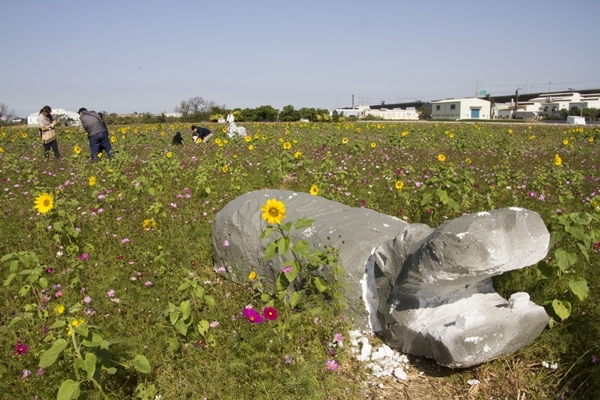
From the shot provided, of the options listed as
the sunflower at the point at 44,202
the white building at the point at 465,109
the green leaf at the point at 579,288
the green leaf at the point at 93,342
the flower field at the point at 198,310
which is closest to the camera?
the green leaf at the point at 93,342

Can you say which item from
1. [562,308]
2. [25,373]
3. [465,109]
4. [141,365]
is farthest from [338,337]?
[465,109]

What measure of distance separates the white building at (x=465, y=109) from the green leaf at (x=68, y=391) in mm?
77434

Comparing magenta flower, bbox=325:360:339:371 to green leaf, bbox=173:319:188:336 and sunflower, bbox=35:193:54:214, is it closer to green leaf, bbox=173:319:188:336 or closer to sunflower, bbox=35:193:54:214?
green leaf, bbox=173:319:188:336

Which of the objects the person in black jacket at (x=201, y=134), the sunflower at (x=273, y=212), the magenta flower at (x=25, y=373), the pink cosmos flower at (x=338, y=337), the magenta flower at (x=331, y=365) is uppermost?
the person in black jacket at (x=201, y=134)

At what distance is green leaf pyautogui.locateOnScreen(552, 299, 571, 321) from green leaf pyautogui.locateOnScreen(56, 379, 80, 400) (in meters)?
2.80

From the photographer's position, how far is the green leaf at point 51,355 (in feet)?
6.84

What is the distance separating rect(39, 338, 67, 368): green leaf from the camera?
6.84 ft

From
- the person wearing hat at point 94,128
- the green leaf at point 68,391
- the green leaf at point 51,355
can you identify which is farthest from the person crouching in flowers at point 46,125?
the green leaf at point 68,391

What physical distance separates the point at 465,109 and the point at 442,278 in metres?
77.2

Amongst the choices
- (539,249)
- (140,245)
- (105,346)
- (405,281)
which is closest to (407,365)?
(405,281)

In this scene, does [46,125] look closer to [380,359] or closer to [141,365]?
[141,365]

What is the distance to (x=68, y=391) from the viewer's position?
2.09 meters

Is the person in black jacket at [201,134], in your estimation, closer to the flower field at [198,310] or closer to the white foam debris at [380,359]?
the flower field at [198,310]

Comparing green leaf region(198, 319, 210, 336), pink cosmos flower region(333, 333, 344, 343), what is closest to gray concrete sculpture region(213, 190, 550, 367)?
pink cosmos flower region(333, 333, 344, 343)
